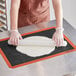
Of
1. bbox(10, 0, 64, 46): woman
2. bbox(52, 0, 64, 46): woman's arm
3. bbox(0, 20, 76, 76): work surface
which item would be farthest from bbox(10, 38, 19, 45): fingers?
bbox(52, 0, 64, 46): woman's arm

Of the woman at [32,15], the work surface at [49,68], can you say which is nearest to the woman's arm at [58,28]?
the woman at [32,15]

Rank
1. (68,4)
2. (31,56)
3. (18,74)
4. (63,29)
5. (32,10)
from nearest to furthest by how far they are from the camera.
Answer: (18,74), (31,56), (63,29), (32,10), (68,4)

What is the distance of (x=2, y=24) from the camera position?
8.25 ft

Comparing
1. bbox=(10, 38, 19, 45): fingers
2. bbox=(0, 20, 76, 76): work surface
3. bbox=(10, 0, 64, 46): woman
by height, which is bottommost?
bbox=(0, 20, 76, 76): work surface

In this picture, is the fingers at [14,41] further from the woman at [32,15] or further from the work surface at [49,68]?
the work surface at [49,68]

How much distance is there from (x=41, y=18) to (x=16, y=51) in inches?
18.5

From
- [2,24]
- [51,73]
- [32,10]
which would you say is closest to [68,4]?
[2,24]

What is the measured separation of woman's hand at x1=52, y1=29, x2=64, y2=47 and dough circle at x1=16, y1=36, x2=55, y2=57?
0.09 ft

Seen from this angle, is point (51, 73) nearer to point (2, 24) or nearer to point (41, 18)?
point (41, 18)

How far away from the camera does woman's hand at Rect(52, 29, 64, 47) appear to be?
1592 mm

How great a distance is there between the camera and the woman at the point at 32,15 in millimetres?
1624

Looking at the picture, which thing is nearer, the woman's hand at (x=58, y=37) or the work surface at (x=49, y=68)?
the work surface at (x=49, y=68)

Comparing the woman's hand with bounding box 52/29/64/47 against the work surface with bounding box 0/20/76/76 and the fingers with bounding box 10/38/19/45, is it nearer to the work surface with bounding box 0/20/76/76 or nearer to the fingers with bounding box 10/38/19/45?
the work surface with bounding box 0/20/76/76

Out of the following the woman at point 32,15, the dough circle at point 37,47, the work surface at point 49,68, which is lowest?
the work surface at point 49,68
